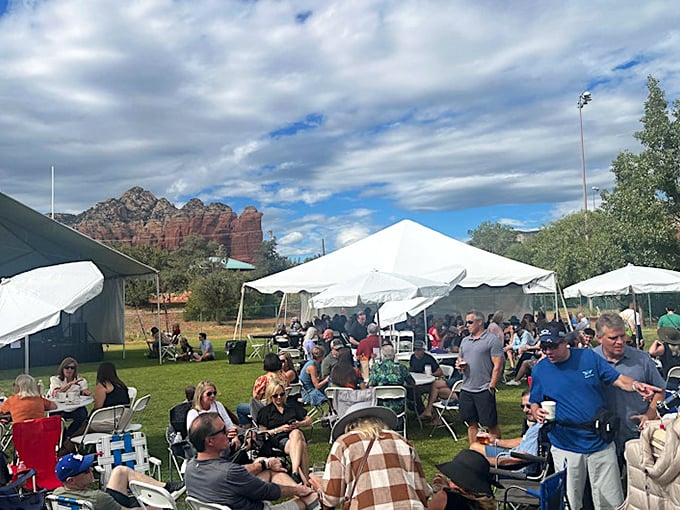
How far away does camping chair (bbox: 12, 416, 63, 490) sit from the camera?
5.61 metres

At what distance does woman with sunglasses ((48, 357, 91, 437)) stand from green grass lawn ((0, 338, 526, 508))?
38.5 inches

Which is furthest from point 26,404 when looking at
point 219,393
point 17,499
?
point 219,393

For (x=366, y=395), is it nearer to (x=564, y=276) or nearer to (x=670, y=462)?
(x=670, y=462)

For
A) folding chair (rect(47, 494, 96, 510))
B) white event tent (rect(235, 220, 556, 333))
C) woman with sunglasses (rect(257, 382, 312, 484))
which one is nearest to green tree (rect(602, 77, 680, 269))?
white event tent (rect(235, 220, 556, 333))

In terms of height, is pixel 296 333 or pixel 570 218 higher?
pixel 570 218

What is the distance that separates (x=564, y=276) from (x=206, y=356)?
84.6ft

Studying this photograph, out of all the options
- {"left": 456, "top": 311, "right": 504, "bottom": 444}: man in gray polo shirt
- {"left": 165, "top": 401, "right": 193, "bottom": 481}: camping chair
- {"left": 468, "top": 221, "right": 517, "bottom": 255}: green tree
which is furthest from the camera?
{"left": 468, "top": 221, "right": 517, "bottom": 255}: green tree

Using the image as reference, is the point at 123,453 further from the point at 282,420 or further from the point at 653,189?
the point at 653,189

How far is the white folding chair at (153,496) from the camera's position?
13.0 feet

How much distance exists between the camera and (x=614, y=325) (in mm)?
4531

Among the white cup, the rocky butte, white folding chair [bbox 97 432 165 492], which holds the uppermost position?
the rocky butte

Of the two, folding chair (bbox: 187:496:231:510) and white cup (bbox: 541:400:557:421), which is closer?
folding chair (bbox: 187:496:231:510)

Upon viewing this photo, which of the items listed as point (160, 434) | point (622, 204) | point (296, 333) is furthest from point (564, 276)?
point (160, 434)

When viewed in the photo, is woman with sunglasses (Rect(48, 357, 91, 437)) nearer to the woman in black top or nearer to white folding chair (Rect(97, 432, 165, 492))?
the woman in black top
